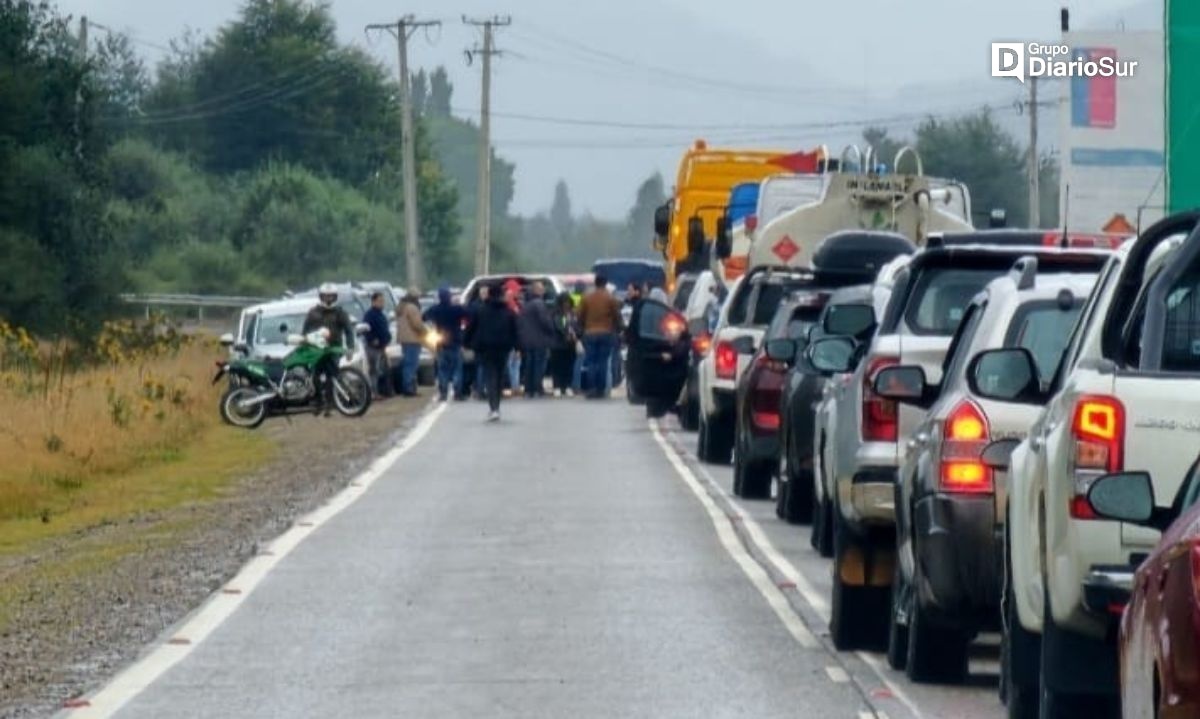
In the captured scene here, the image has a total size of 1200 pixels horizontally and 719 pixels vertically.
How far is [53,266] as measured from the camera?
49.1 meters

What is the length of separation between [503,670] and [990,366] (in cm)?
346

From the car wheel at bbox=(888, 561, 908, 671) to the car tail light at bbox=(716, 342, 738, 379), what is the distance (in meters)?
14.1

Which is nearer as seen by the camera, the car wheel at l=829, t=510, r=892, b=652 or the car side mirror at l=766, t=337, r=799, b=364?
the car wheel at l=829, t=510, r=892, b=652

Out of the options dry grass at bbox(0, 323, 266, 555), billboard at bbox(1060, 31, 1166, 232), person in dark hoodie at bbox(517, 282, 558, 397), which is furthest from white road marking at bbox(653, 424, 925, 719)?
person in dark hoodie at bbox(517, 282, 558, 397)

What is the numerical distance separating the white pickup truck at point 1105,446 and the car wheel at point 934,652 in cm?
251

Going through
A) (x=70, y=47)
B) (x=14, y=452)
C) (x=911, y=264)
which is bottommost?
(x=14, y=452)

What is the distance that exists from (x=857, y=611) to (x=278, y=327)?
28530mm

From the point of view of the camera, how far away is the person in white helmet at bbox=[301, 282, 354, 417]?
38312 mm

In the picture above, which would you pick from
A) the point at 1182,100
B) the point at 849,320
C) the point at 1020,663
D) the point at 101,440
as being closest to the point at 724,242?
the point at 101,440

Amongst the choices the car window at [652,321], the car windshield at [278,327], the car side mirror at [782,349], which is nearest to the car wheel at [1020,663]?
the car side mirror at [782,349]

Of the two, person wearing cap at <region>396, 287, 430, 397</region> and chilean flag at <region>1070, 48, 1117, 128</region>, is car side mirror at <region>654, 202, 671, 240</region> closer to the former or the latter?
person wearing cap at <region>396, 287, 430, 397</region>

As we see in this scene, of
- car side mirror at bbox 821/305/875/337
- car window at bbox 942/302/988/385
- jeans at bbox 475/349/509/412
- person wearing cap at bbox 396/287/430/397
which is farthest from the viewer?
person wearing cap at bbox 396/287/430/397

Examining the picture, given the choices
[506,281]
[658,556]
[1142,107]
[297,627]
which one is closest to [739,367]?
[1142,107]

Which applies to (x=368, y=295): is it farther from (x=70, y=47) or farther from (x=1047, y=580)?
(x=1047, y=580)
